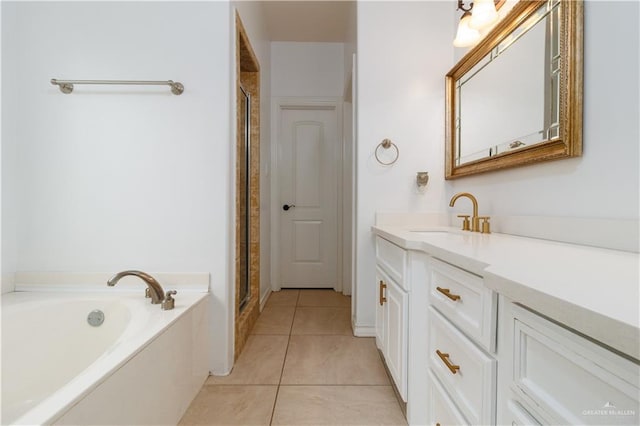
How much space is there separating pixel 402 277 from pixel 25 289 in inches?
80.5

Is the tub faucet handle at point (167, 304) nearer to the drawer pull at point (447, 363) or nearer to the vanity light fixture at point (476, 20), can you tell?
the drawer pull at point (447, 363)

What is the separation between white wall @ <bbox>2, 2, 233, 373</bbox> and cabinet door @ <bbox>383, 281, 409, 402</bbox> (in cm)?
88

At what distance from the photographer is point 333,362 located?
1.70m

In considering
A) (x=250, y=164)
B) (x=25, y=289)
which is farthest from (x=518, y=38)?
(x=25, y=289)

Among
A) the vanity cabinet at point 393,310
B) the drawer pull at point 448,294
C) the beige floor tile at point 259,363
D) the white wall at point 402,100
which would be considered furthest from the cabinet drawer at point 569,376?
the white wall at point 402,100

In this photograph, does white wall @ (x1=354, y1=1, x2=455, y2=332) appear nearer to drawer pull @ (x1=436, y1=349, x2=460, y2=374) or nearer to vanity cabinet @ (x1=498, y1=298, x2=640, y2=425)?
drawer pull @ (x1=436, y1=349, x2=460, y2=374)

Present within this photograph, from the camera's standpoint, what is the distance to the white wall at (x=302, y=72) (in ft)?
10.3

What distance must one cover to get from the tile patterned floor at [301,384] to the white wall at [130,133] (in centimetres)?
21

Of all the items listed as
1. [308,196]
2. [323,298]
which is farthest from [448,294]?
[308,196]

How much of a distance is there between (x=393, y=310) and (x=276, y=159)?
88.5 inches

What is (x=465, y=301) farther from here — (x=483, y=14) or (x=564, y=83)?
(x=483, y=14)

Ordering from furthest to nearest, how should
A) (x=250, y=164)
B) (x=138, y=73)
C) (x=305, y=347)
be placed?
(x=250, y=164)
(x=305, y=347)
(x=138, y=73)

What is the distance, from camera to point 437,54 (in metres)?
1.98

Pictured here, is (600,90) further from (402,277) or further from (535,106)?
(402,277)
